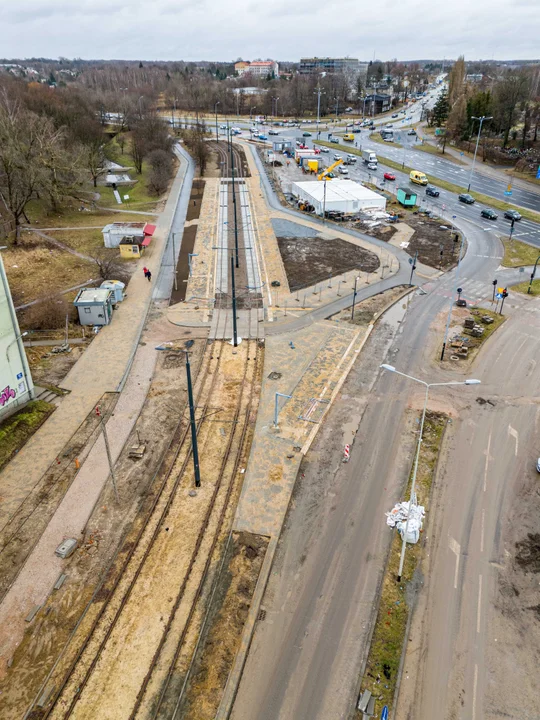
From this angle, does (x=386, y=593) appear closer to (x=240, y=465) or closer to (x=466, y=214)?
(x=240, y=465)

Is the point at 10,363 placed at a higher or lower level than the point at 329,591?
higher

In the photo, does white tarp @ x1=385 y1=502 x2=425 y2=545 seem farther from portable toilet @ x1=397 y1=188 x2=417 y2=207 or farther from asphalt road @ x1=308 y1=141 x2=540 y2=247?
portable toilet @ x1=397 y1=188 x2=417 y2=207

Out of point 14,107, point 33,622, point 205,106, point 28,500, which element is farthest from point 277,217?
point 205,106

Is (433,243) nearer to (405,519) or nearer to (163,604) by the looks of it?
(405,519)

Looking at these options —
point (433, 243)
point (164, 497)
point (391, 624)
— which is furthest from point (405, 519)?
point (433, 243)

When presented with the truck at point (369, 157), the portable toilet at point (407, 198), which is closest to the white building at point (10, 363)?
the portable toilet at point (407, 198)

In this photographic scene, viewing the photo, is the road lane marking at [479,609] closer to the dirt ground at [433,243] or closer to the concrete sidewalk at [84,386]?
the concrete sidewalk at [84,386]
